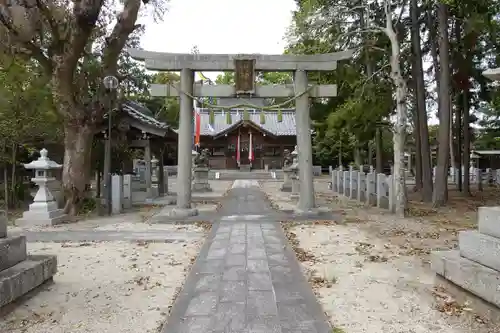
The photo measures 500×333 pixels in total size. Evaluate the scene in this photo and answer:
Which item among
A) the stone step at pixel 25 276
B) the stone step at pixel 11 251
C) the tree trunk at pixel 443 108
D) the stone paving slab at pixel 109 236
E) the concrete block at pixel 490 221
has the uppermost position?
the tree trunk at pixel 443 108

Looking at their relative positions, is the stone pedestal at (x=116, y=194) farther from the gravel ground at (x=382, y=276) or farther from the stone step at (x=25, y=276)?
the stone step at (x=25, y=276)

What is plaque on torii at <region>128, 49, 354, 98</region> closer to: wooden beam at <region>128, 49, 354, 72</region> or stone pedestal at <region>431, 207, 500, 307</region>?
wooden beam at <region>128, 49, 354, 72</region>

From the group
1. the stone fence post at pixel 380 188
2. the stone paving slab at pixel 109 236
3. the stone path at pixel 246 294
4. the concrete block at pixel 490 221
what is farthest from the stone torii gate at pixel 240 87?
the concrete block at pixel 490 221

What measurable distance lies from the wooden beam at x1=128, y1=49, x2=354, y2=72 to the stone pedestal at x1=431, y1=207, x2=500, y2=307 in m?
7.76

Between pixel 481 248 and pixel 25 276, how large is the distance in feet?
15.5

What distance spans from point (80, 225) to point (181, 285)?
6.17 metres

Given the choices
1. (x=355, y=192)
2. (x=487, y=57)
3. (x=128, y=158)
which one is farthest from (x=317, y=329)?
(x=487, y=57)

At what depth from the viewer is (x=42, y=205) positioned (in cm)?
1062

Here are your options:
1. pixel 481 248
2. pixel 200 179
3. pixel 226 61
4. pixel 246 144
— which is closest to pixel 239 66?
pixel 226 61

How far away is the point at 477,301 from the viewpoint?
162 inches

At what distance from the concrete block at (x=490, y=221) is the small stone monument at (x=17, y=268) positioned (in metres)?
4.78

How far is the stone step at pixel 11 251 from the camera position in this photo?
13.9 ft

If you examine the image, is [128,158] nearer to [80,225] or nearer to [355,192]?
[80,225]

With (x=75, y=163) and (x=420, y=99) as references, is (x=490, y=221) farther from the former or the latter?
(x=420, y=99)
